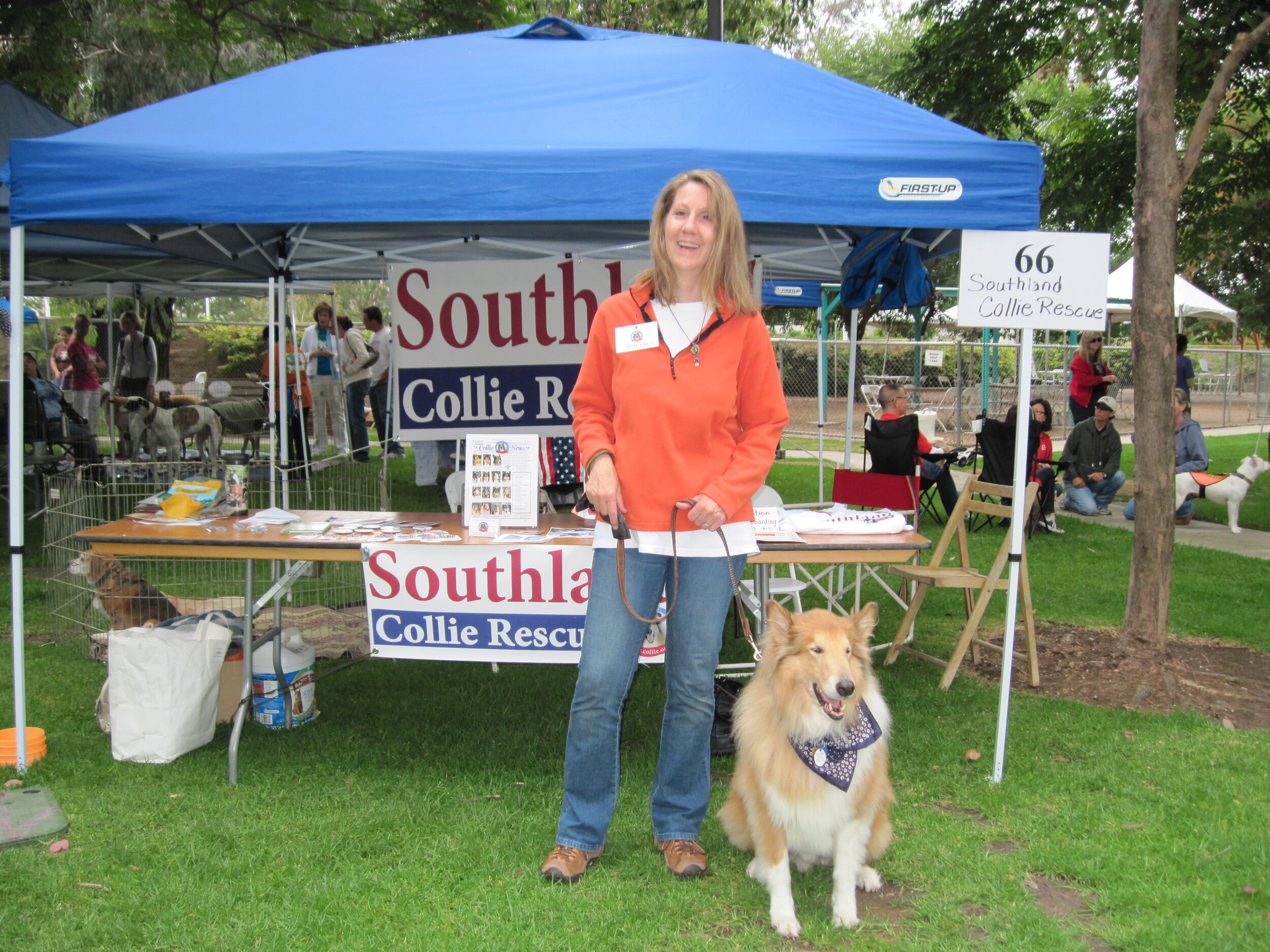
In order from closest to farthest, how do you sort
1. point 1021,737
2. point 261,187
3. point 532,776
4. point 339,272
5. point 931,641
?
1. point 261,187
2. point 532,776
3. point 1021,737
4. point 931,641
5. point 339,272

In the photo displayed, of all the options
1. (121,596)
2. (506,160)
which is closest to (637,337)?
(506,160)

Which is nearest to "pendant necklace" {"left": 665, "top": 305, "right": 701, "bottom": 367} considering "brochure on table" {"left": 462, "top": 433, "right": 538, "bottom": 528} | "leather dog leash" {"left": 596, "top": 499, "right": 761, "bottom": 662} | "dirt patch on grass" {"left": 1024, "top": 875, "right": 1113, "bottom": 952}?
"leather dog leash" {"left": 596, "top": 499, "right": 761, "bottom": 662}

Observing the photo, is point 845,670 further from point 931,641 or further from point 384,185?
point 931,641

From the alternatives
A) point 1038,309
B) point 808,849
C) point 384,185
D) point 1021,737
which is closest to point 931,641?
point 1021,737

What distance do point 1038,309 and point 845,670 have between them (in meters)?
1.81

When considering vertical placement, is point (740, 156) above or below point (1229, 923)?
above

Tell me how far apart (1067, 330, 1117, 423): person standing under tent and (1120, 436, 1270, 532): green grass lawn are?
767mm

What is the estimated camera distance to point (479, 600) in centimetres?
367

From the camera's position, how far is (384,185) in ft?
11.5

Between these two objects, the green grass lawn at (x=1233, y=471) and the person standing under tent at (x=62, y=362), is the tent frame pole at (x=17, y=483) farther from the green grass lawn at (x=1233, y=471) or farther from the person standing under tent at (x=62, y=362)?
the person standing under tent at (x=62, y=362)

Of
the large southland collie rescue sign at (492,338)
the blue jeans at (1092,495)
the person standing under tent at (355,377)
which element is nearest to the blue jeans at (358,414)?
the person standing under tent at (355,377)

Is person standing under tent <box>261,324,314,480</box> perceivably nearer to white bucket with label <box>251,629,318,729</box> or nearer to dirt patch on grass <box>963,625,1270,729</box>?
white bucket with label <box>251,629,318,729</box>

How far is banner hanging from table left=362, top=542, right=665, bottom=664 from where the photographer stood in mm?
3631

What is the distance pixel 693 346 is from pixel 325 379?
1184 cm
